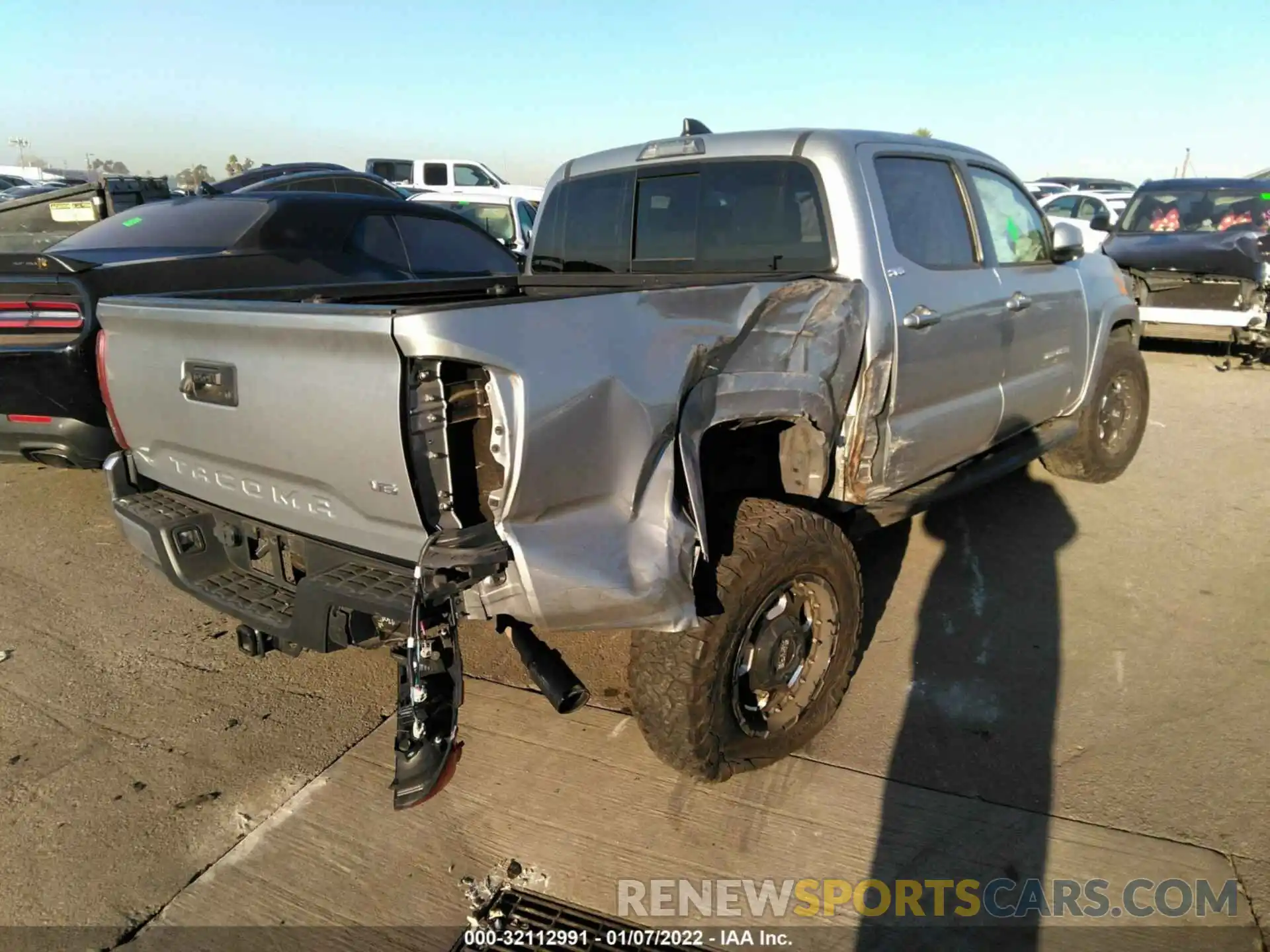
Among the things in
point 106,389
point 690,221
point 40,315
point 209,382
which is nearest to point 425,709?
point 209,382

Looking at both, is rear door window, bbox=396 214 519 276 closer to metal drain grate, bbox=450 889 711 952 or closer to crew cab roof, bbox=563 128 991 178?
crew cab roof, bbox=563 128 991 178

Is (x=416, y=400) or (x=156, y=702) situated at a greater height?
(x=416, y=400)

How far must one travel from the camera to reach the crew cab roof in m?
3.56

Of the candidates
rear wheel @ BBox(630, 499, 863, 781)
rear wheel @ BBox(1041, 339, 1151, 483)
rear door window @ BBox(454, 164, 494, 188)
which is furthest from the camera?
rear door window @ BBox(454, 164, 494, 188)

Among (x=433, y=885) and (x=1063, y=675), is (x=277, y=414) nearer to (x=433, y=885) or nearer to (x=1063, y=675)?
(x=433, y=885)

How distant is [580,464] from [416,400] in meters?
0.43

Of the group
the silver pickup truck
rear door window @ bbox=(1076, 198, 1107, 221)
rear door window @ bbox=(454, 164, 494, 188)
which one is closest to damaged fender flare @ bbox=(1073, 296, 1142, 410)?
the silver pickup truck

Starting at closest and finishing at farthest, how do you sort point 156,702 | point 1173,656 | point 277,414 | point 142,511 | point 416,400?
point 416,400 → point 277,414 → point 142,511 → point 156,702 → point 1173,656

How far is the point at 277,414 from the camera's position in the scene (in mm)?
2406

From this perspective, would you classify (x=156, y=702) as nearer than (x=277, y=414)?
No

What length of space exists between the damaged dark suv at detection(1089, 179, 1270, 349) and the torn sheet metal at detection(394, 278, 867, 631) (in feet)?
27.3

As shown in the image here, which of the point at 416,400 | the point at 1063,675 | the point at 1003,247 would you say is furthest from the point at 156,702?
the point at 1003,247

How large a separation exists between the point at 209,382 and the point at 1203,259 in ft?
33.7

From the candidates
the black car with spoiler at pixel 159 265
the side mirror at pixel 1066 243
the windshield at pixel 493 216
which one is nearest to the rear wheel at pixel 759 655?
the black car with spoiler at pixel 159 265
